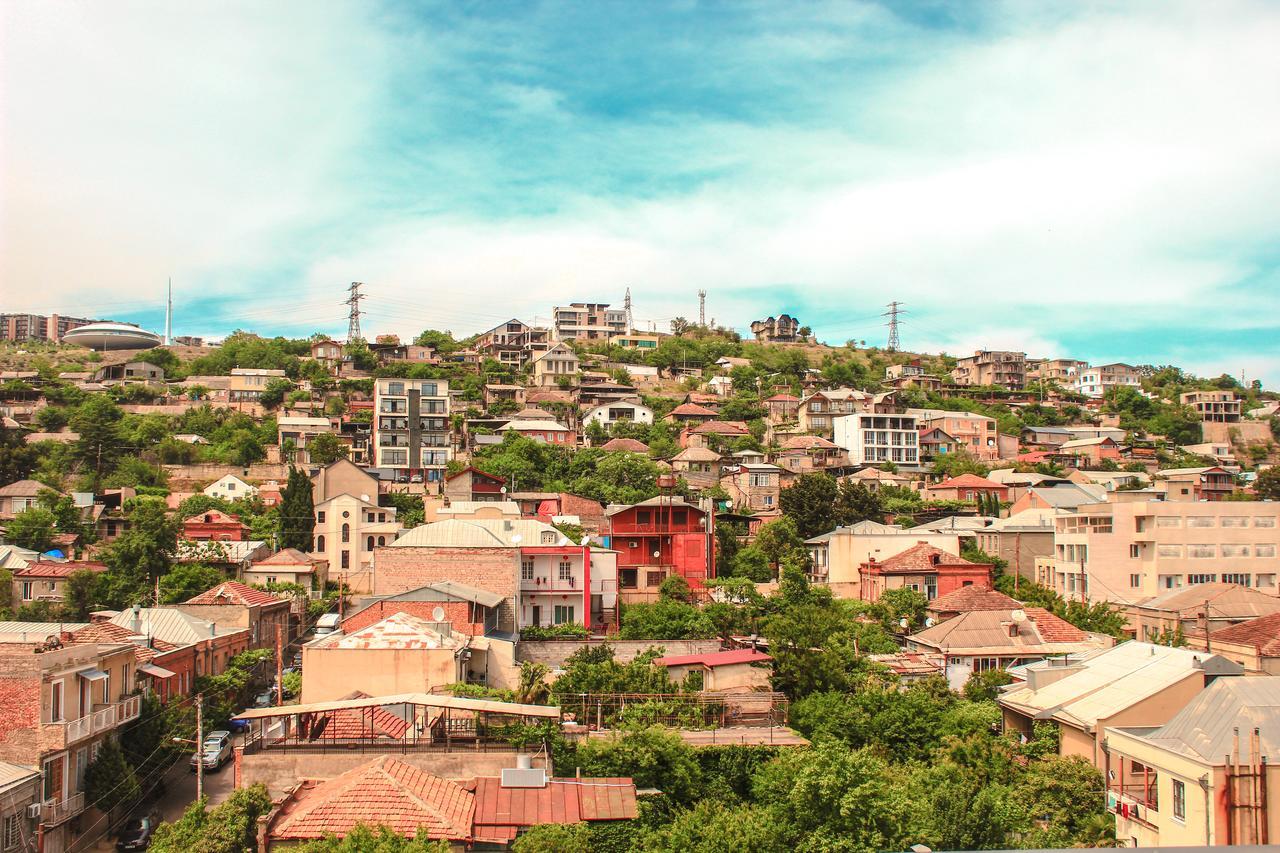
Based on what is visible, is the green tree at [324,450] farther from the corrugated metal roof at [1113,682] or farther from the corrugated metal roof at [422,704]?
A: the corrugated metal roof at [1113,682]

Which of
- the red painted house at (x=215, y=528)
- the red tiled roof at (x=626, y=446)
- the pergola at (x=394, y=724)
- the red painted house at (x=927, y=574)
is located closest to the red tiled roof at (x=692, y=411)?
the red tiled roof at (x=626, y=446)

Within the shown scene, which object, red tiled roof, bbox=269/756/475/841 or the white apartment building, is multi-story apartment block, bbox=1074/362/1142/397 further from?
red tiled roof, bbox=269/756/475/841

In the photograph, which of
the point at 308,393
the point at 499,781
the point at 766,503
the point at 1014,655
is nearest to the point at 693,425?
the point at 766,503

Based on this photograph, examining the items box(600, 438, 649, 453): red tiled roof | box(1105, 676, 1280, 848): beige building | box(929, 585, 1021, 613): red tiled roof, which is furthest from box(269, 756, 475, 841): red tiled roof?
box(600, 438, 649, 453): red tiled roof

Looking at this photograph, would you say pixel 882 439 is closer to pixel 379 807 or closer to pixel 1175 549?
pixel 1175 549

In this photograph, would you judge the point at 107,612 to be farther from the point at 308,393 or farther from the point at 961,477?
the point at 961,477

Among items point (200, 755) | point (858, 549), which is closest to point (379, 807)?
point (200, 755)
